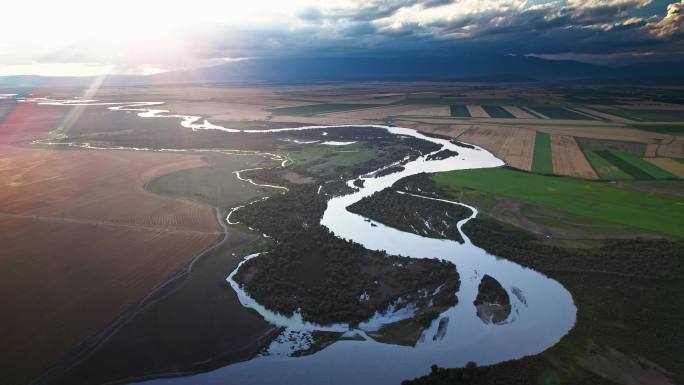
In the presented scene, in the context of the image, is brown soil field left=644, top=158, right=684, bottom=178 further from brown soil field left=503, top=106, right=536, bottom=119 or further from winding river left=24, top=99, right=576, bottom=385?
brown soil field left=503, top=106, right=536, bottom=119

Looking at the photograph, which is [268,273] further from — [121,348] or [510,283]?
[510,283]

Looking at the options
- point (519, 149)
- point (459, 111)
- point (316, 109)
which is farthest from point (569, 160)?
point (316, 109)

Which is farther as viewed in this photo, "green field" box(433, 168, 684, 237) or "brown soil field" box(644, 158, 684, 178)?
"brown soil field" box(644, 158, 684, 178)

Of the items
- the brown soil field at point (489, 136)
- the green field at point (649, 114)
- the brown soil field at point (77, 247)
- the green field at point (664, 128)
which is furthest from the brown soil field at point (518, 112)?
the brown soil field at point (77, 247)

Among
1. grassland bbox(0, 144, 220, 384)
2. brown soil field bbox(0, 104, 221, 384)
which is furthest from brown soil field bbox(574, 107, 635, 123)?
grassland bbox(0, 144, 220, 384)

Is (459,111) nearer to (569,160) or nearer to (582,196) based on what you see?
(569,160)
